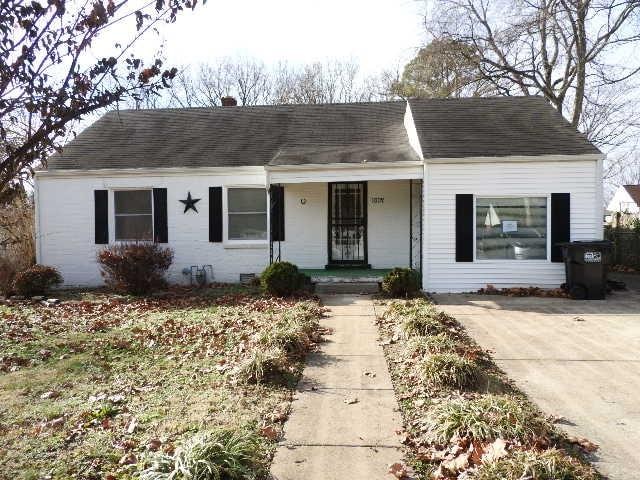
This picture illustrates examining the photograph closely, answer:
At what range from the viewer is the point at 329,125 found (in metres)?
14.7

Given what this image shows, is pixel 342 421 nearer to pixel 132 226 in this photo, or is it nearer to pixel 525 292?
pixel 525 292

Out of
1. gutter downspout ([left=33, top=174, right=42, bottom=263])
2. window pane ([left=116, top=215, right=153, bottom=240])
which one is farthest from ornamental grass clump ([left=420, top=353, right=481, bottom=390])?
gutter downspout ([left=33, top=174, right=42, bottom=263])

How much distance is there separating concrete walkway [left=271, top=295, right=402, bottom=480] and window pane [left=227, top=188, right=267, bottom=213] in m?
6.87

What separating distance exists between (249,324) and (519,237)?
6688mm

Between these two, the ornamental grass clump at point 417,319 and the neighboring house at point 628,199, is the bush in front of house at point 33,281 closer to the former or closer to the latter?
the ornamental grass clump at point 417,319

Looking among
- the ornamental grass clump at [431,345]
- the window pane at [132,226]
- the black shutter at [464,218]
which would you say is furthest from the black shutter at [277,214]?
the ornamental grass clump at [431,345]

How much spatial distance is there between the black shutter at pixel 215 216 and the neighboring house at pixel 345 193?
0.04 metres

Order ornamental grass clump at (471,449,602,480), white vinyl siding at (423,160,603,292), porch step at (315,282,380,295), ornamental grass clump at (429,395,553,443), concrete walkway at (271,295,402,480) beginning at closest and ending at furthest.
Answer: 1. ornamental grass clump at (471,449,602,480)
2. concrete walkway at (271,295,402,480)
3. ornamental grass clump at (429,395,553,443)
4. white vinyl siding at (423,160,603,292)
5. porch step at (315,282,380,295)

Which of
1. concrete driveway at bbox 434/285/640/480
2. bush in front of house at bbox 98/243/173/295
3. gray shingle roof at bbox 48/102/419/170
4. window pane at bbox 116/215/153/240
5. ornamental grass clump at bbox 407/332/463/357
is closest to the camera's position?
concrete driveway at bbox 434/285/640/480

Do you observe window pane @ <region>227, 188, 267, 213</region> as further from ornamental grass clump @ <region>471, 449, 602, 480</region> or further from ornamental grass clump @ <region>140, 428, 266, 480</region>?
ornamental grass clump @ <region>471, 449, 602, 480</region>

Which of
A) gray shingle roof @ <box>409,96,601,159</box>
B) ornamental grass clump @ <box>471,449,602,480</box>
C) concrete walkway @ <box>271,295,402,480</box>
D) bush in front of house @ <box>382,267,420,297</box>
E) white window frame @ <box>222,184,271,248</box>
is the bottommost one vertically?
concrete walkway @ <box>271,295,402,480</box>

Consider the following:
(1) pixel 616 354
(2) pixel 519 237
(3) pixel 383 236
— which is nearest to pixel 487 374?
(1) pixel 616 354

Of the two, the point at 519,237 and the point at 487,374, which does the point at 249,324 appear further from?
the point at 519,237

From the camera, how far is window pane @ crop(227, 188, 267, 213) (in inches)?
515
